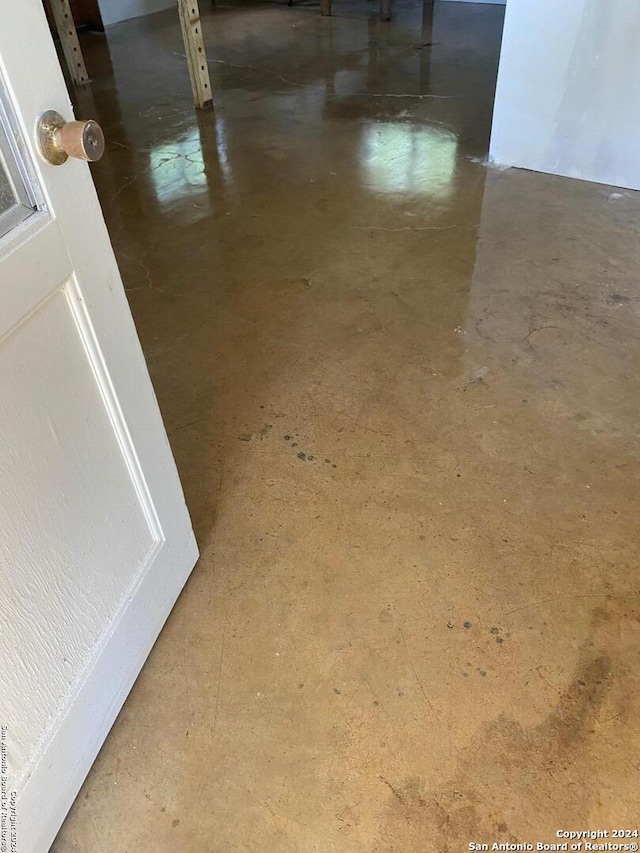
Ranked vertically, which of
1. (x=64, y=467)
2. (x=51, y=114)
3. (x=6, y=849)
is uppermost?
(x=51, y=114)

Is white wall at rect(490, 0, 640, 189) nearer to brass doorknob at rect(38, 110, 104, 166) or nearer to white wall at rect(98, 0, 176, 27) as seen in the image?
brass doorknob at rect(38, 110, 104, 166)

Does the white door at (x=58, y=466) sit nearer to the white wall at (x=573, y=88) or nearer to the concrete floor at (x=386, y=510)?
the concrete floor at (x=386, y=510)

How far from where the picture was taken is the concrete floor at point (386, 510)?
1.15m

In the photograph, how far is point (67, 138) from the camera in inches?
32.2

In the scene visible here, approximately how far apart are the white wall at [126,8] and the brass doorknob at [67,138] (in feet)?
23.1

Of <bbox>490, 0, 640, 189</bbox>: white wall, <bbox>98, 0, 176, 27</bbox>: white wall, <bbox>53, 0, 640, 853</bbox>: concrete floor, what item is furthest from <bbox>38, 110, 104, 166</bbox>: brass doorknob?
<bbox>98, 0, 176, 27</bbox>: white wall

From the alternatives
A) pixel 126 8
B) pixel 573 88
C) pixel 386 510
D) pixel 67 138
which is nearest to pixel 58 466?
pixel 67 138

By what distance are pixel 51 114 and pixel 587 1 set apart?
114 inches

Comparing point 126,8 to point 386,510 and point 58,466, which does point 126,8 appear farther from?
→ point 58,466

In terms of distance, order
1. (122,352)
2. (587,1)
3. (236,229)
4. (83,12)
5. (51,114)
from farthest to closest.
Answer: (83,12) < (236,229) < (587,1) < (122,352) < (51,114)

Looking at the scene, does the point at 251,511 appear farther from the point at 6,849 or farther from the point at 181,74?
the point at 181,74

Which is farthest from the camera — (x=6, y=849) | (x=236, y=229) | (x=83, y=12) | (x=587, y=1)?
(x=83, y=12)

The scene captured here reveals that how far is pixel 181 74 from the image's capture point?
520 cm

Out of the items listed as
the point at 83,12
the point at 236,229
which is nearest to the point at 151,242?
the point at 236,229
